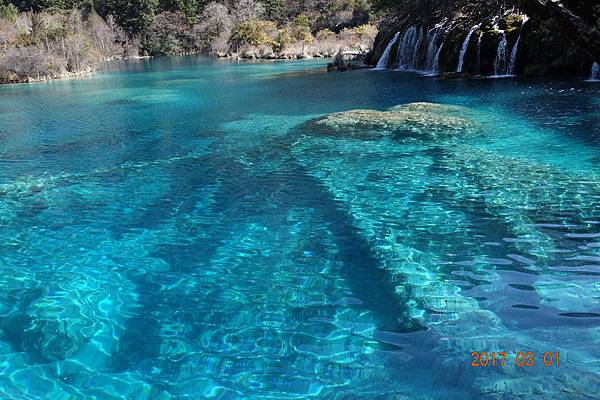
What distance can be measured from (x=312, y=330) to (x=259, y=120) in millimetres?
13728

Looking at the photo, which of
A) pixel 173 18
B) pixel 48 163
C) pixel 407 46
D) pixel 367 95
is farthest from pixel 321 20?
pixel 48 163

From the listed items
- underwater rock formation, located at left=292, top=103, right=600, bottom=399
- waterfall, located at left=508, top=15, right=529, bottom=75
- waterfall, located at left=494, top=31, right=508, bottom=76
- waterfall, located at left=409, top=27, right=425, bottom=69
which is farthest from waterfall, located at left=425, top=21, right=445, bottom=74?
underwater rock formation, located at left=292, top=103, right=600, bottom=399

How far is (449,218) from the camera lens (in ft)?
25.4

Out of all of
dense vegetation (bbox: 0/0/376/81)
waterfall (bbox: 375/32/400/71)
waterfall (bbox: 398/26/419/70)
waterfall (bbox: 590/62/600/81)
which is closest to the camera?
waterfall (bbox: 590/62/600/81)

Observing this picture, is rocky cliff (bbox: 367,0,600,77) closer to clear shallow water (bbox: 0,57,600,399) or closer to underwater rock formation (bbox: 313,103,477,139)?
underwater rock formation (bbox: 313,103,477,139)

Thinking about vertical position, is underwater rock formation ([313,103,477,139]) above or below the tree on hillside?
below

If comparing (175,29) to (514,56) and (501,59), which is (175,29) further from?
(514,56)

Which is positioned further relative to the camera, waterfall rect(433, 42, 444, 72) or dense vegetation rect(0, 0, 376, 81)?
dense vegetation rect(0, 0, 376, 81)

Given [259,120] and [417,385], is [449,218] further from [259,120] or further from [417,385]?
[259,120]

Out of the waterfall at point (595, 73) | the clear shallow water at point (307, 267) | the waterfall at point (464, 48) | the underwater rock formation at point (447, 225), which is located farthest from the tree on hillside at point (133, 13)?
the underwater rock formation at point (447, 225)
